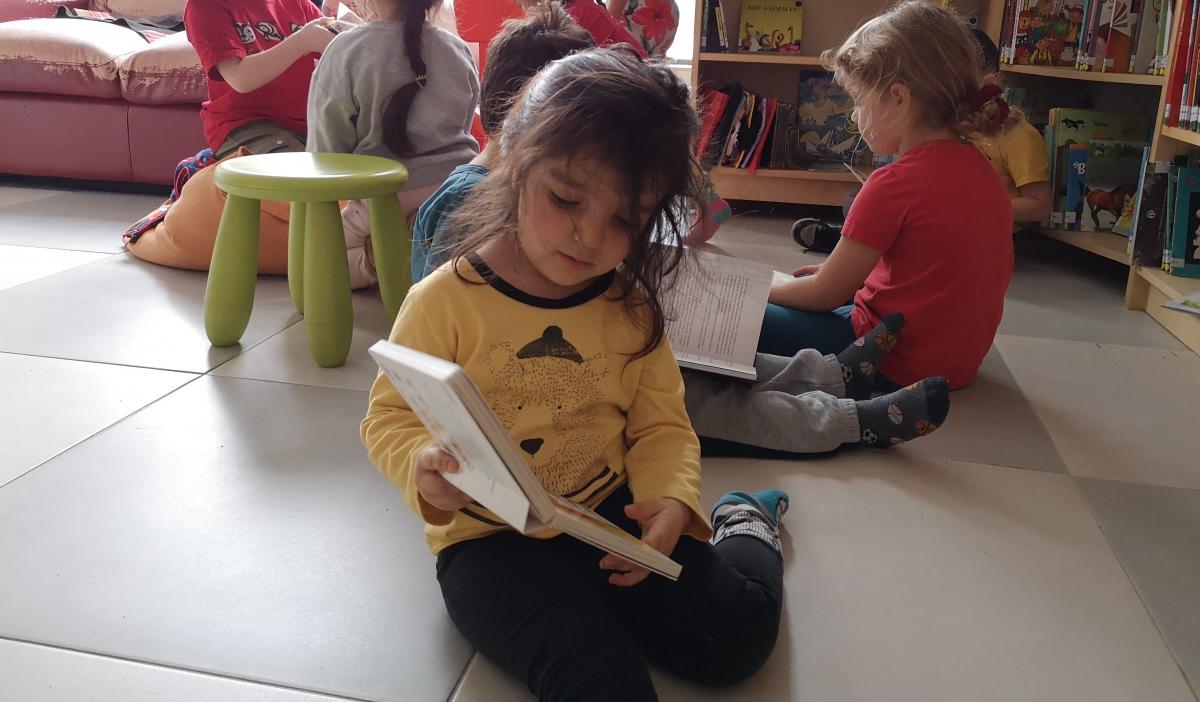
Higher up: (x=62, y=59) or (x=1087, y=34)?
(x=1087, y=34)

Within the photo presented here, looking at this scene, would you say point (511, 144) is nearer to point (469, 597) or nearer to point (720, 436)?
point (469, 597)

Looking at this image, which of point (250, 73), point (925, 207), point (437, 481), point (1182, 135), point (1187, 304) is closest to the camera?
point (437, 481)

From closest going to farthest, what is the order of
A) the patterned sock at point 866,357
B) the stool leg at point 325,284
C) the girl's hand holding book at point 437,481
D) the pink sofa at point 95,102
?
the girl's hand holding book at point 437,481
the patterned sock at point 866,357
the stool leg at point 325,284
the pink sofa at point 95,102

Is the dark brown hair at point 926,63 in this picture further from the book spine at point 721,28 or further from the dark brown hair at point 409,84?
the book spine at point 721,28

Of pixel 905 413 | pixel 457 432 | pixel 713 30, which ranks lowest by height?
pixel 905 413

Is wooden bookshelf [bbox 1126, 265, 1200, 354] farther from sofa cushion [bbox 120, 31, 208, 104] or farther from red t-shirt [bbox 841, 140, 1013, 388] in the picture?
sofa cushion [bbox 120, 31, 208, 104]

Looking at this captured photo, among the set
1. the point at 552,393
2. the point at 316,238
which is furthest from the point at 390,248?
the point at 552,393

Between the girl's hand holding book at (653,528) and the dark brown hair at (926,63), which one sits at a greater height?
the dark brown hair at (926,63)

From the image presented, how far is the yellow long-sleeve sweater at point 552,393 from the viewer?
85cm

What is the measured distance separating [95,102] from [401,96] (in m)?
1.59

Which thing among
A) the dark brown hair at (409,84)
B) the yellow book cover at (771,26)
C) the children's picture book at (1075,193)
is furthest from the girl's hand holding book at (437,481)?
the yellow book cover at (771,26)

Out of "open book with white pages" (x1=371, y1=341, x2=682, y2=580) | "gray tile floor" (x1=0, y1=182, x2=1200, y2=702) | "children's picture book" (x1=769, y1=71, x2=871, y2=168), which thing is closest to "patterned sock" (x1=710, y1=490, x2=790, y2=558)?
"gray tile floor" (x1=0, y1=182, x2=1200, y2=702)

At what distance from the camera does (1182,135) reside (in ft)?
6.11

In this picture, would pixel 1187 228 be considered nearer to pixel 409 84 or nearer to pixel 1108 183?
pixel 1108 183
